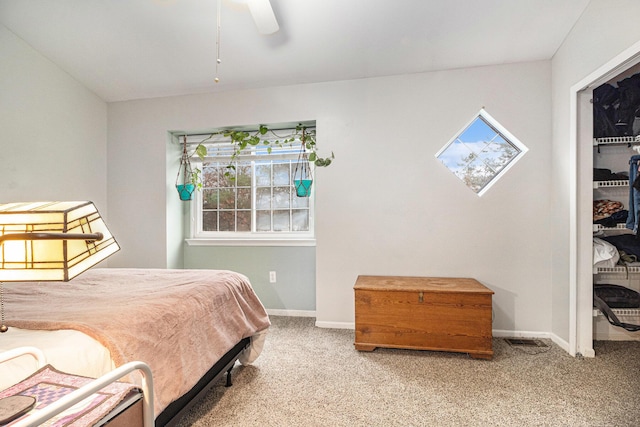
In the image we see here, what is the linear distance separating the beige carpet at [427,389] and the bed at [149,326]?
0.78 ft

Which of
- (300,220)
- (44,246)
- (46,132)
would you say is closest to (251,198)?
(300,220)

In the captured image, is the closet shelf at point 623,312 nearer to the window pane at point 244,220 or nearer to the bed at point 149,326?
the bed at point 149,326

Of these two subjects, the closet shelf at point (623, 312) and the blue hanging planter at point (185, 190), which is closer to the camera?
the closet shelf at point (623, 312)

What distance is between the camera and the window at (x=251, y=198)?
11.6 feet

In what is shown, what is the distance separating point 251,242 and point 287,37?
206 cm

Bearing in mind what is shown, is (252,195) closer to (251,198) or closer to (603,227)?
(251,198)

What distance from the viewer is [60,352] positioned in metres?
1.01

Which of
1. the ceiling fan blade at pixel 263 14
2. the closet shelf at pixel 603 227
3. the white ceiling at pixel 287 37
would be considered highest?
the white ceiling at pixel 287 37

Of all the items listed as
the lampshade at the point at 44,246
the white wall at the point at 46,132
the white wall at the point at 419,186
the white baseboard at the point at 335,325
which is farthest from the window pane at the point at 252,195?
the lampshade at the point at 44,246

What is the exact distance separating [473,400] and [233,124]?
311cm

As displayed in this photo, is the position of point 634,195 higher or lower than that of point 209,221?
higher

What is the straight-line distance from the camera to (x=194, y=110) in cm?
344

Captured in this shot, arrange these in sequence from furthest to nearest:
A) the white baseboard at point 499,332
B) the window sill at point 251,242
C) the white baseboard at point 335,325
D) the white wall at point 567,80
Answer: the window sill at point 251,242
the white baseboard at point 335,325
the white baseboard at point 499,332
the white wall at point 567,80

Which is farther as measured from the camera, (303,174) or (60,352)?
(303,174)
